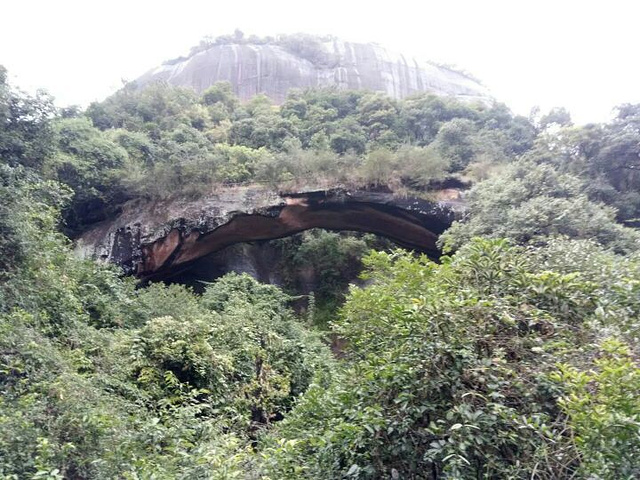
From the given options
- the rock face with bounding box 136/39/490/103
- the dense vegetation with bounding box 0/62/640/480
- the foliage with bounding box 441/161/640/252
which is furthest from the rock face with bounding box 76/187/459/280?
the rock face with bounding box 136/39/490/103

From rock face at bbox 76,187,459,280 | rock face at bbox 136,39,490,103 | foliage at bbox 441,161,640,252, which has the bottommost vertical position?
rock face at bbox 76,187,459,280

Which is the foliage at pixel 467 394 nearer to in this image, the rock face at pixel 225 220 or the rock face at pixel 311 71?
the rock face at pixel 225 220

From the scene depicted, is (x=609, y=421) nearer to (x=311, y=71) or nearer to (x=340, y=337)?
(x=340, y=337)

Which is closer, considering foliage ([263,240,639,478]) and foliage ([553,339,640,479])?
foliage ([553,339,640,479])

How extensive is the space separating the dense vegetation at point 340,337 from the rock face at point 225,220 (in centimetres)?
43

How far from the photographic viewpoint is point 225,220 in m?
11.7

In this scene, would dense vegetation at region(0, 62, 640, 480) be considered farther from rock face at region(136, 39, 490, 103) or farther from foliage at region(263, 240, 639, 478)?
rock face at region(136, 39, 490, 103)

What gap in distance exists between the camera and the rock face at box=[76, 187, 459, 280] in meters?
11.4

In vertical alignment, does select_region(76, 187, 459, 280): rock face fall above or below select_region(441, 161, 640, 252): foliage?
below

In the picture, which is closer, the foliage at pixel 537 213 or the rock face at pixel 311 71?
the foliage at pixel 537 213

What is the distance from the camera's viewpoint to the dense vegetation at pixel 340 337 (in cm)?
274

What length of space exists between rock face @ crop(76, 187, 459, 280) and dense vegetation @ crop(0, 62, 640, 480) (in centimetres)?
43

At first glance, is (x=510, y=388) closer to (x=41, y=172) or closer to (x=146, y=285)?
(x=41, y=172)

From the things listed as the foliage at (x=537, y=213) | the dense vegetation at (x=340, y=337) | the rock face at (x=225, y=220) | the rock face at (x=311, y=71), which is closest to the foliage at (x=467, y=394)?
the dense vegetation at (x=340, y=337)
